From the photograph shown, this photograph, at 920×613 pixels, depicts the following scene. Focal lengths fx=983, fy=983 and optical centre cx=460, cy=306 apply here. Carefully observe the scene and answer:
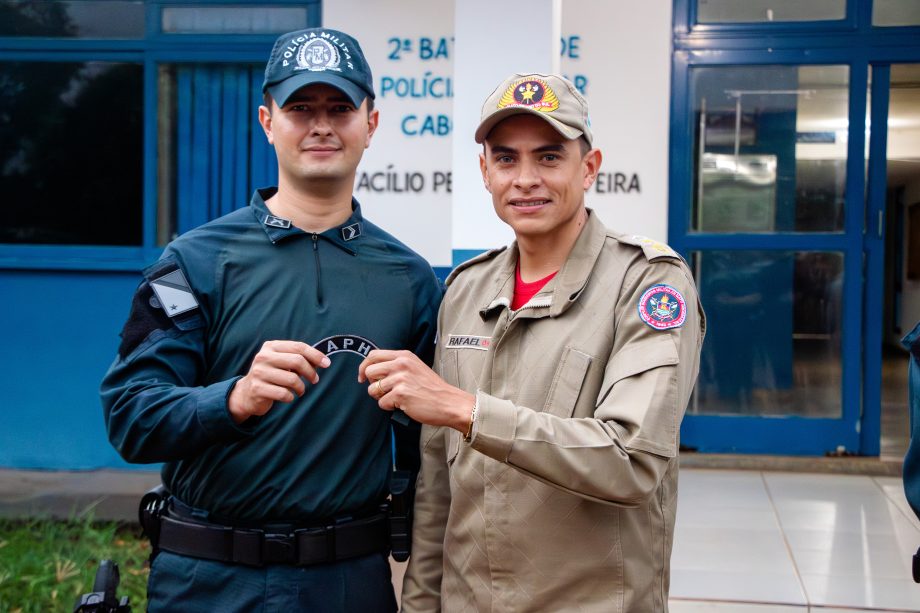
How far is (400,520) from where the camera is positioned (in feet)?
7.72

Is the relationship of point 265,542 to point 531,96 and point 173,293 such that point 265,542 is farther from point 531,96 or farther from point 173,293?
point 531,96

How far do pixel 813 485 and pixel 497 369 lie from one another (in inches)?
169

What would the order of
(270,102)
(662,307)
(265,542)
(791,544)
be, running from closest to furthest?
(662,307) < (265,542) < (270,102) < (791,544)

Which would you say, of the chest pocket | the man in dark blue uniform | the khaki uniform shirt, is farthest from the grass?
the chest pocket

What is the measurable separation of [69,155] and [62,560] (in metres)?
3.00

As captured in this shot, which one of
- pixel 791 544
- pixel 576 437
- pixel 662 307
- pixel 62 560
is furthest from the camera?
pixel 791 544

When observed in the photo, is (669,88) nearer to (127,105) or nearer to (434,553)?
(127,105)

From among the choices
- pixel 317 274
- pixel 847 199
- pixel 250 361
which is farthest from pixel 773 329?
pixel 250 361

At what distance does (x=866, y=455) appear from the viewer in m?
6.17

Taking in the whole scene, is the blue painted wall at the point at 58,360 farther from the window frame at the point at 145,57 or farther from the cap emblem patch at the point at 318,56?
the cap emblem patch at the point at 318,56

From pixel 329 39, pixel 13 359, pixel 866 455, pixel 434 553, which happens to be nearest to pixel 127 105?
pixel 13 359

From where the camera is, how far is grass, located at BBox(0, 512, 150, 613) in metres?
3.95

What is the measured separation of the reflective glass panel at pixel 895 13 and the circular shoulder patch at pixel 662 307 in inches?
189

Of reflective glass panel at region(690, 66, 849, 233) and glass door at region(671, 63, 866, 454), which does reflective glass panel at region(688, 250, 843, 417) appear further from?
reflective glass panel at region(690, 66, 849, 233)
